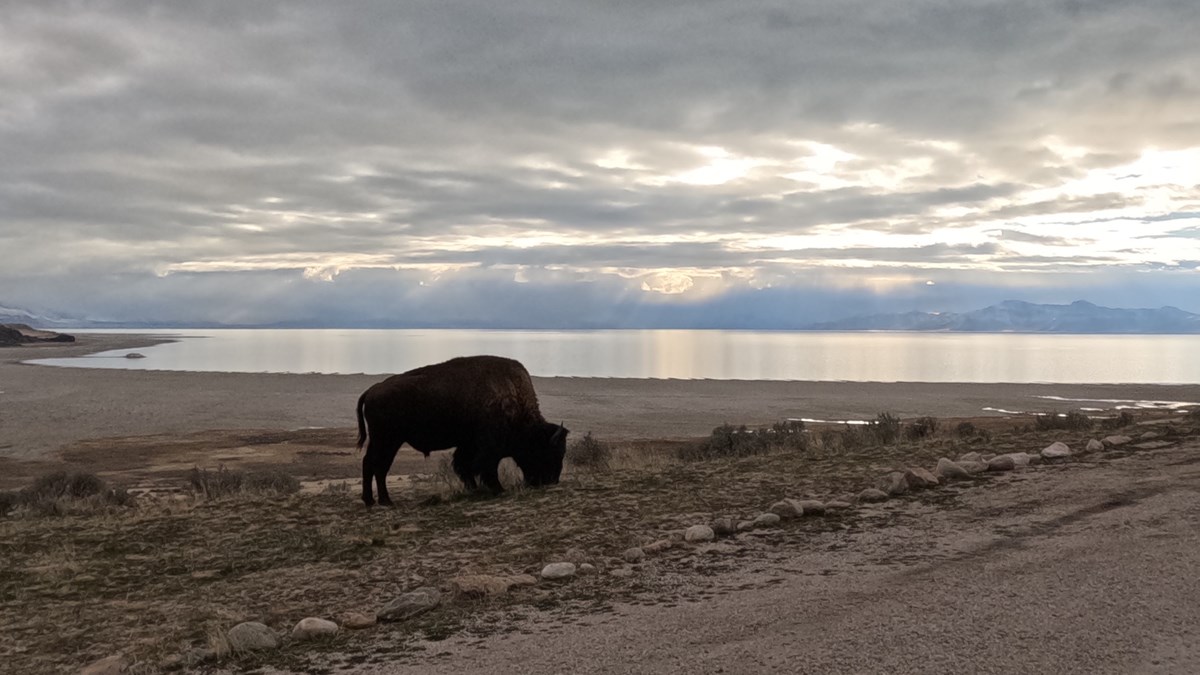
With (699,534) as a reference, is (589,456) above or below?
below

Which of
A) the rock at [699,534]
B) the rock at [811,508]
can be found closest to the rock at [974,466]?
the rock at [811,508]

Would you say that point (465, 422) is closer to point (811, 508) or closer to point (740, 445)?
point (811, 508)

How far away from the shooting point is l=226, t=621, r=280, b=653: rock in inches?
241

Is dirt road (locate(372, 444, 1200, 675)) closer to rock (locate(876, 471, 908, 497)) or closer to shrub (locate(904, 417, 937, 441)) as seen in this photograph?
rock (locate(876, 471, 908, 497))

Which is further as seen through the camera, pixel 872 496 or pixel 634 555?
pixel 872 496

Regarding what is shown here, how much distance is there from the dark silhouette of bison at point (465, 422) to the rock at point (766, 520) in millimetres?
4213

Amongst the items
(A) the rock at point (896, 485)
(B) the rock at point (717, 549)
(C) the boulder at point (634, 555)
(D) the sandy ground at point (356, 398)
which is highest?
(A) the rock at point (896, 485)

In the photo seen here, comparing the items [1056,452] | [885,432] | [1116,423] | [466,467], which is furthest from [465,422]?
[1116,423]

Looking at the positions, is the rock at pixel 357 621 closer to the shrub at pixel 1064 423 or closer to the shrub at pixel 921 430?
the shrub at pixel 921 430

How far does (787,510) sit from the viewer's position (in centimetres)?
967

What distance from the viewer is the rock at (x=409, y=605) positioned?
6.75 m

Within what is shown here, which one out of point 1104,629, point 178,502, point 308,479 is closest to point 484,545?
point 1104,629

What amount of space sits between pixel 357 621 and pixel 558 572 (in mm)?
1907

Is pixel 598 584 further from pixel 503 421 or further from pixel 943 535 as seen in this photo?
pixel 503 421
